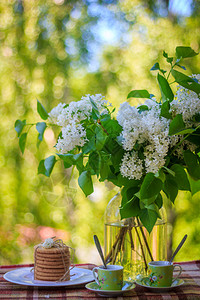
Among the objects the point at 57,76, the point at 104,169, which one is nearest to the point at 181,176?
the point at 104,169

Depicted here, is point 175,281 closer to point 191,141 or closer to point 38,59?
point 191,141

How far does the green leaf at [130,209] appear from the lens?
28.8 inches

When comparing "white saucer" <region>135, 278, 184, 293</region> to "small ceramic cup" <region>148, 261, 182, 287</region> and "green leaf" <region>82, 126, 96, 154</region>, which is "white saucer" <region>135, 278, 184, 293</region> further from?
"green leaf" <region>82, 126, 96, 154</region>

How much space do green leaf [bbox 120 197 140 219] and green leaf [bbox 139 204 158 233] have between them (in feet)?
0.05

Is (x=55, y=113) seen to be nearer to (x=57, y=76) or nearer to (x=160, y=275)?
(x=160, y=275)

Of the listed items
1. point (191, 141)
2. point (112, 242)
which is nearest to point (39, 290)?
point (112, 242)

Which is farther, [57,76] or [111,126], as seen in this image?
[57,76]

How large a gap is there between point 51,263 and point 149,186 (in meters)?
0.31

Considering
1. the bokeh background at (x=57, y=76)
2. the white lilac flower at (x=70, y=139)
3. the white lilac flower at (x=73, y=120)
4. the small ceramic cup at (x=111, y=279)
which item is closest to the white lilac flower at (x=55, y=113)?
the white lilac flower at (x=73, y=120)

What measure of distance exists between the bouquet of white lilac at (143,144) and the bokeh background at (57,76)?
5.73 ft

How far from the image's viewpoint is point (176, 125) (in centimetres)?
68

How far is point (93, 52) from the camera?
100 inches

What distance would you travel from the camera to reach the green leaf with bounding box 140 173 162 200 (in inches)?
26.1

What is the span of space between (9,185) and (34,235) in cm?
37
